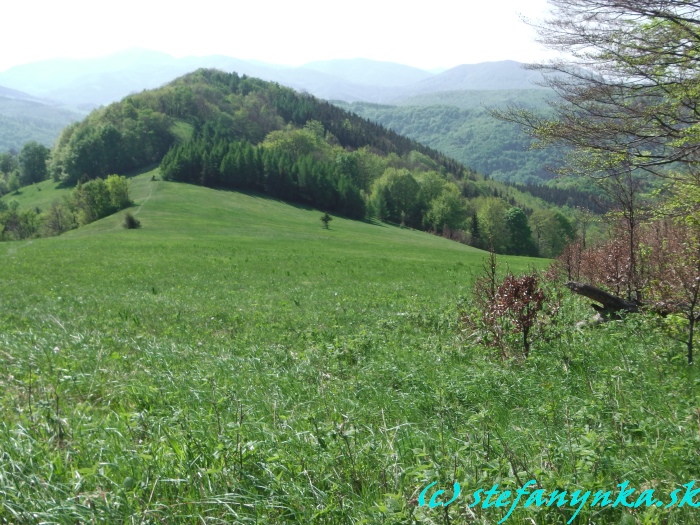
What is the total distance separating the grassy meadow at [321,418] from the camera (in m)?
3.21

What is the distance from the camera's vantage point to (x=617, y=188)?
532 inches

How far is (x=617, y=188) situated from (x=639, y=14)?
6.40 m

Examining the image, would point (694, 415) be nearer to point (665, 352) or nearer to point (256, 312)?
point (665, 352)

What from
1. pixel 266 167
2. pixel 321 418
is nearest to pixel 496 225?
pixel 266 167

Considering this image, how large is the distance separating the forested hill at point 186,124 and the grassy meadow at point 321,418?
4791 inches

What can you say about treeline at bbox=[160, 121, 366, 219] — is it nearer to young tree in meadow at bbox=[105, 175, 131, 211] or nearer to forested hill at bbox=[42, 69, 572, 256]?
forested hill at bbox=[42, 69, 572, 256]

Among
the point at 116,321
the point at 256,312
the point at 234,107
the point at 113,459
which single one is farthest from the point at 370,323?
the point at 234,107

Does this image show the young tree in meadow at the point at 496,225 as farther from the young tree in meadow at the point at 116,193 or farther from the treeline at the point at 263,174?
the young tree in meadow at the point at 116,193

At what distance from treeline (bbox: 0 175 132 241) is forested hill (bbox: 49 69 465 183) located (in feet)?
71.6

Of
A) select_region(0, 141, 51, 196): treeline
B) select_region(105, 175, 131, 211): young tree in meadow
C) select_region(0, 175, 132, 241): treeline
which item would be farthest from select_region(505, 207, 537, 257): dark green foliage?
select_region(0, 141, 51, 196): treeline

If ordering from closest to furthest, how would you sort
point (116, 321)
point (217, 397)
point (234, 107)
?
point (217, 397) < point (116, 321) < point (234, 107)

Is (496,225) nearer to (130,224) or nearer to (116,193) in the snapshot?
(116,193)

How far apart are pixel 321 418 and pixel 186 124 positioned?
159315mm

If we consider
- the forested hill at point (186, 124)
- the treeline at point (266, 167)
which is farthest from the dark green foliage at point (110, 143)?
the treeline at point (266, 167)
